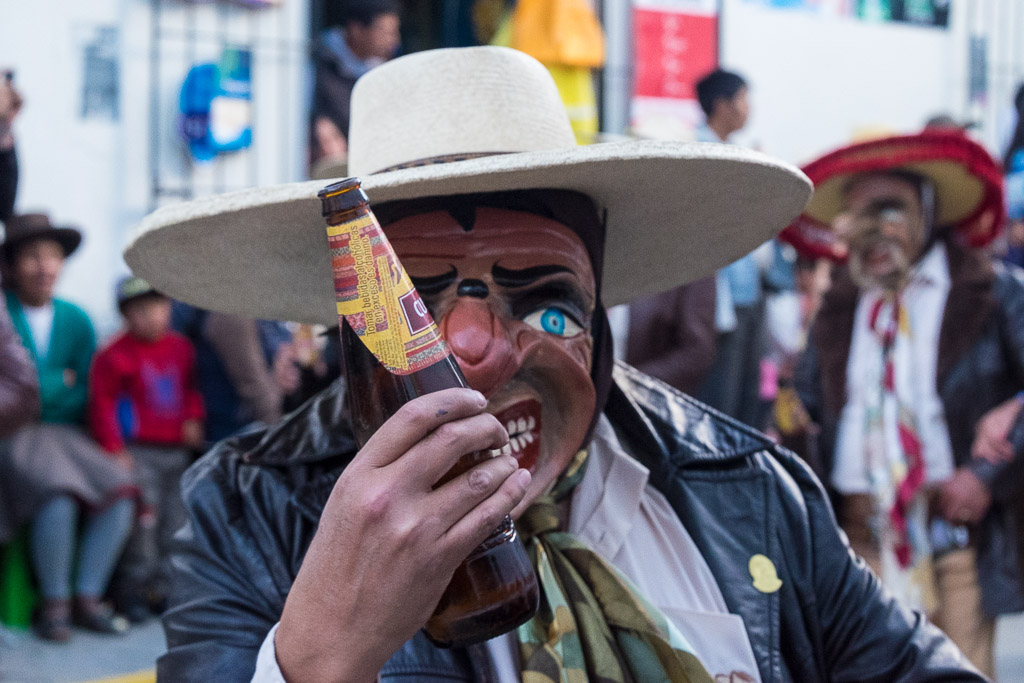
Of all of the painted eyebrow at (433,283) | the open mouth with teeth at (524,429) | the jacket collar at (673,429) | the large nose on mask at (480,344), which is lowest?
the jacket collar at (673,429)

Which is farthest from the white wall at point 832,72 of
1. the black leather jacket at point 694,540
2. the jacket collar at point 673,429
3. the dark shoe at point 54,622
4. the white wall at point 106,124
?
the black leather jacket at point 694,540

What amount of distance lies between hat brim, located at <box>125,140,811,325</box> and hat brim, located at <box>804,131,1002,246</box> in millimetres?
1688

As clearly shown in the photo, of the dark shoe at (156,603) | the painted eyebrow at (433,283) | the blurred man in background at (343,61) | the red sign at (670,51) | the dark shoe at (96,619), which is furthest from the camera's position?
the red sign at (670,51)

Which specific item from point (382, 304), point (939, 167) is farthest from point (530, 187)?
point (939, 167)

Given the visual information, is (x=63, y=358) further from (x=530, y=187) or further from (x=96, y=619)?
(x=530, y=187)

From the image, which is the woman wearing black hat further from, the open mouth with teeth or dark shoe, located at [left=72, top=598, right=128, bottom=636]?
the open mouth with teeth

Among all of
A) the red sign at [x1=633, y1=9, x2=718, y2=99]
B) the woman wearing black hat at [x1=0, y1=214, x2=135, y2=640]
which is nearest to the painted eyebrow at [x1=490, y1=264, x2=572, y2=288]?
the woman wearing black hat at [x1=0, y1=214, x2=135, y2=640]

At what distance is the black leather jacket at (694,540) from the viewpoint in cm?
176

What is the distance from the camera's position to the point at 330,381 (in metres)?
4.62

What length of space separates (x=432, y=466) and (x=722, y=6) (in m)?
8.44

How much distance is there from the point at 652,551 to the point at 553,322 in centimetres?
52

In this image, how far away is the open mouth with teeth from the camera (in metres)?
1.84

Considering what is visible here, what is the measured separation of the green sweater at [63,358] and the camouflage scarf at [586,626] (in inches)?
154

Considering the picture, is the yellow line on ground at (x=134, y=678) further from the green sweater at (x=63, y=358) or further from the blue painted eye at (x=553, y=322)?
the blue painted eye at (x=553, y=322)
